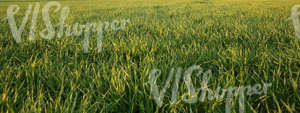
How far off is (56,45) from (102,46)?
25.0 inches

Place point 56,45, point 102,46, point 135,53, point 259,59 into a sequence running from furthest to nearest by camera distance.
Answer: point 56,45 → point 102,46 → point 135,53 → point 259,59

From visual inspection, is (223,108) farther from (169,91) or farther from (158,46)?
(158,46)

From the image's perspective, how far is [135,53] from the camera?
1.67 meters

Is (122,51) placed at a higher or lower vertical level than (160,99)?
higher

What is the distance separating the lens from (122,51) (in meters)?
1.71

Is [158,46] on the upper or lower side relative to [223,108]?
upper

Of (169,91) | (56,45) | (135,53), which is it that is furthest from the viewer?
(56,45)

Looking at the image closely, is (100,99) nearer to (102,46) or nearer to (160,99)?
(160,99)

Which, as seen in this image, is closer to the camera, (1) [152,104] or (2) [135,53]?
(1) [152,104]

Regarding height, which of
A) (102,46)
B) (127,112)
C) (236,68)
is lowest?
(127,112)

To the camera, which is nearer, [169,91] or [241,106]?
[241,106]

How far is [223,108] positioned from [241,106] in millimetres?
155

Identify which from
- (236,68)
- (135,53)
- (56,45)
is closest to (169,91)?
(236,68)

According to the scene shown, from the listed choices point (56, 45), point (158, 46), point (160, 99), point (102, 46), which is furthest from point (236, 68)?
point (56, 45)
